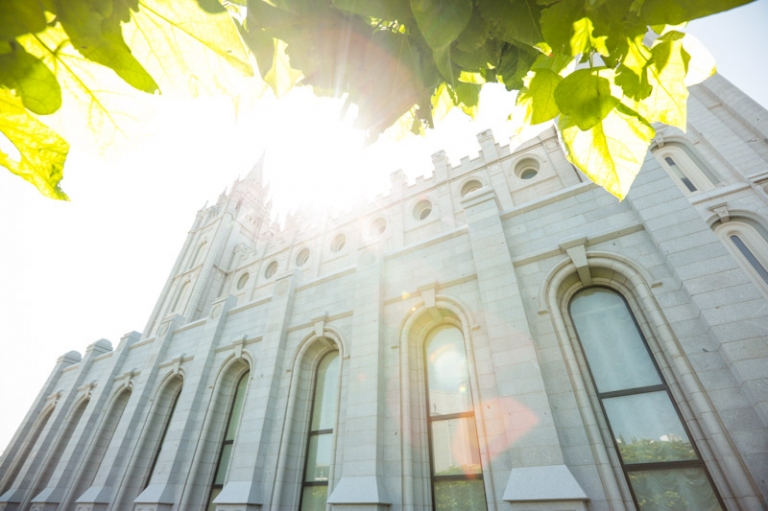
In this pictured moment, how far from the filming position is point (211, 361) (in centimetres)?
1135

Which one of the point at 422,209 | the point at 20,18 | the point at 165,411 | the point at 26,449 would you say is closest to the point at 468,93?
the point at 20,18

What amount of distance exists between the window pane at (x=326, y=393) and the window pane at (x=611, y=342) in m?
5.81

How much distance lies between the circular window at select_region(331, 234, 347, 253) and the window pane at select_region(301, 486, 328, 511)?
49.1ft

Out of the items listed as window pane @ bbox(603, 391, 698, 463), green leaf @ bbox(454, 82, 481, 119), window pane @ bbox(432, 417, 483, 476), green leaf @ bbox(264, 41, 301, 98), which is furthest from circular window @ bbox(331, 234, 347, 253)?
green leaf @ bbox(264, 41, 301, 98)

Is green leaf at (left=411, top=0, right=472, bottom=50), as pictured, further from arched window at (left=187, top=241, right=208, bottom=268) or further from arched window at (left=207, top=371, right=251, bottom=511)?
arched window at (left=187, top=241, right=208, bottom=268)

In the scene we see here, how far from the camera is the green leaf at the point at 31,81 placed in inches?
22.5

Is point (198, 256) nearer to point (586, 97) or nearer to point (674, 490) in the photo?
point (674, 490)

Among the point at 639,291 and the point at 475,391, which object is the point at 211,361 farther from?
the point at 639,291

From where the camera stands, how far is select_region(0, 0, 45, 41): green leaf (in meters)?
0.51

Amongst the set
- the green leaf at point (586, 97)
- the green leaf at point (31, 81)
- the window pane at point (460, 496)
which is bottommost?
the window pane at point (460, 496)

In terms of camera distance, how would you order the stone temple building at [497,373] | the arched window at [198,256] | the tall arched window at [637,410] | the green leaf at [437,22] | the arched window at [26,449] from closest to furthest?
the green leaf at [437,22]
the tall arched window at [637,410]
the stone temple building at [497,373]
the arched window at [26,449]
the arched window at [198,256]

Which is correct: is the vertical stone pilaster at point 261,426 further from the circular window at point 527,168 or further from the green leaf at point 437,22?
the circular window at point 527,168

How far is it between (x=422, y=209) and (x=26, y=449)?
76.1 ft

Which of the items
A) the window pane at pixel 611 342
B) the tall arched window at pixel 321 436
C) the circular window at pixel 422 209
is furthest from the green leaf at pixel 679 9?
the circular window at pixel 422 209
